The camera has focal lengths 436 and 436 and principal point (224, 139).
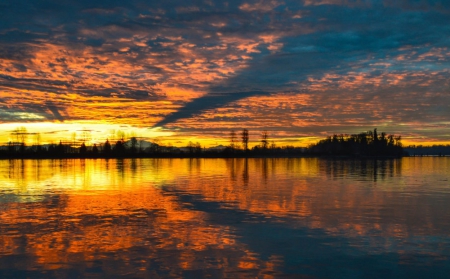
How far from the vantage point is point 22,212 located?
1969 cm

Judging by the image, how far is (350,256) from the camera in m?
12.0

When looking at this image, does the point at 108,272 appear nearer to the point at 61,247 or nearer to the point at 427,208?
the point at 61,247

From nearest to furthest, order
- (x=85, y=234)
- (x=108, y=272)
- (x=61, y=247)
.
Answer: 1. (x=108, y=272)
2. (x=61, y=247)
3. (x=85, y=234)

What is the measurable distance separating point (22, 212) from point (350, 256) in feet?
48.4

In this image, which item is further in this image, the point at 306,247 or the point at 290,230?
the point at 290,230

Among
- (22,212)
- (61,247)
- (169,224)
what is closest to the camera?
(61,247)

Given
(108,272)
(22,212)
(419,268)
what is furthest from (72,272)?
(22,212)

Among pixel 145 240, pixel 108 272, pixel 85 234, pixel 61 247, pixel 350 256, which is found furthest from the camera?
pixel 85 234

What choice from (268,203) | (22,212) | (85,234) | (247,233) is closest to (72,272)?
(85,234)

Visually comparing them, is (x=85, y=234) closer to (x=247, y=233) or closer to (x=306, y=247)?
(x=247, y=233)

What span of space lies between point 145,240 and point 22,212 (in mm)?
8770

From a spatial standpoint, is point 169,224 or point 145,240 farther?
point 169,224

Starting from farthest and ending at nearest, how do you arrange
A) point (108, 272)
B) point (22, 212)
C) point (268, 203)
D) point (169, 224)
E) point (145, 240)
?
point (268, 203), point (22, 212), point (169, 224), point (145, 240), point (108, 272)

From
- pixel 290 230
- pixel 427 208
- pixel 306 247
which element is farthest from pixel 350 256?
pixel 427 208
